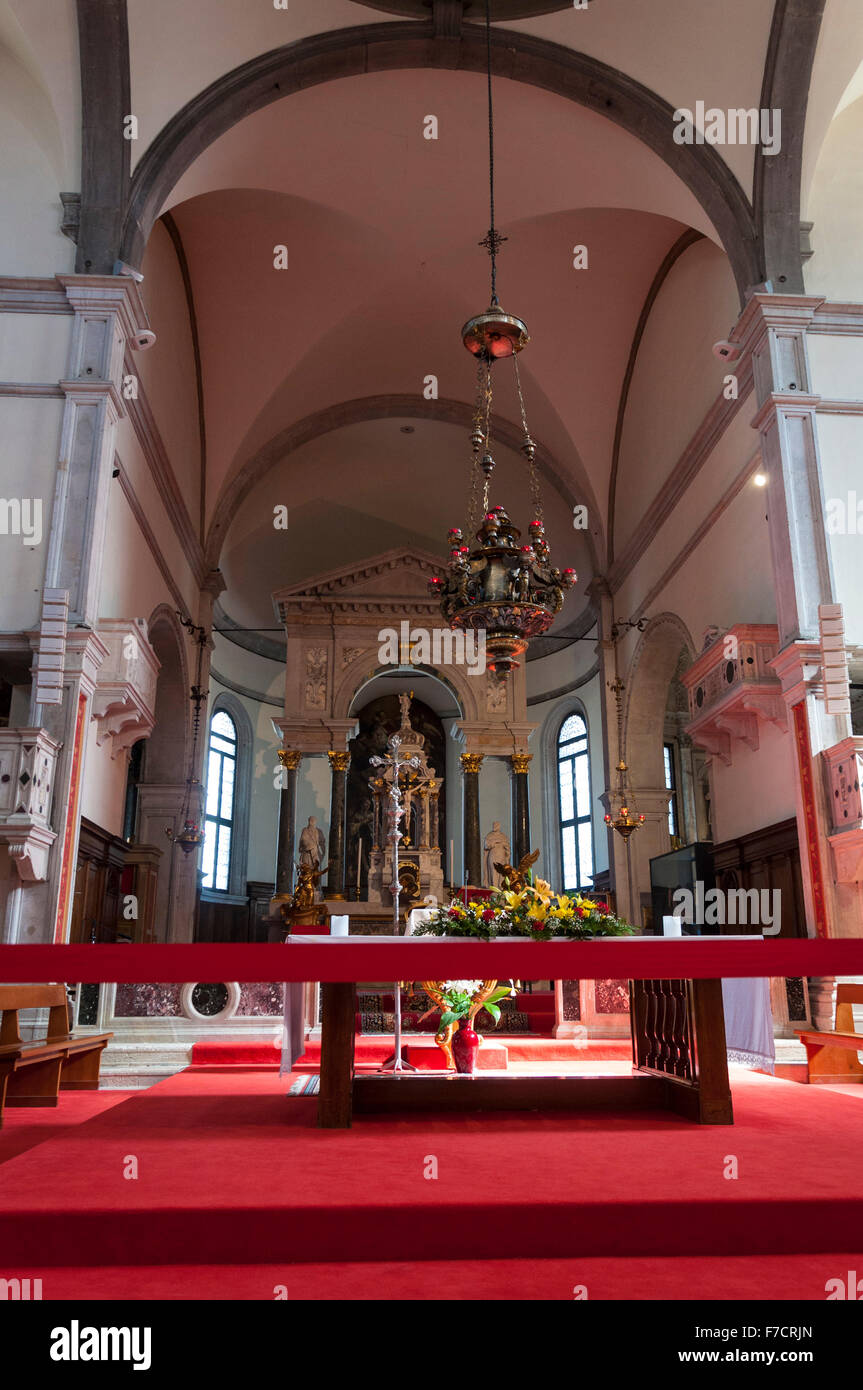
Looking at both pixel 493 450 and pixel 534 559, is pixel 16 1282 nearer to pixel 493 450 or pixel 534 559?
pixel 534 559

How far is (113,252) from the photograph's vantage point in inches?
373

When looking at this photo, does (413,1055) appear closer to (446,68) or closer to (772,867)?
(772,867)

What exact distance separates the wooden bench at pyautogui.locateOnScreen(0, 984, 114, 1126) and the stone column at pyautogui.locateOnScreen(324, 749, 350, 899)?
8554 mm

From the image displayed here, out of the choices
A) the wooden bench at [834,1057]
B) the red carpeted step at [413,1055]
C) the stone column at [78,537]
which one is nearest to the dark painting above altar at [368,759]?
the red carpeted step at [413,1055]

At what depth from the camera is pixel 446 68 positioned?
10695mm

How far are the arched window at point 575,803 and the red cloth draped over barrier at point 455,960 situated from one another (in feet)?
46.0

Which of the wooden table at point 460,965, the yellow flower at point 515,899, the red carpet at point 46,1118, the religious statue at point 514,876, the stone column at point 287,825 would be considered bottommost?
the red carpet at point 46,1118

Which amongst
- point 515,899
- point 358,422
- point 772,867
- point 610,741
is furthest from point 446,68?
point 515,899

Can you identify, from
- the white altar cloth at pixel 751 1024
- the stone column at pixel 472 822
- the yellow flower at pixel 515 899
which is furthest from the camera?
the stone column at pixel 472 822

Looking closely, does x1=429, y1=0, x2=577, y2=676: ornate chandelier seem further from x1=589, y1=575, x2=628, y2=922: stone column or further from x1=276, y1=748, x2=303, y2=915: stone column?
x1=276, y1=748, x2=303, y2=915: stone column

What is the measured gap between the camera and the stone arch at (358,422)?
15289 mm

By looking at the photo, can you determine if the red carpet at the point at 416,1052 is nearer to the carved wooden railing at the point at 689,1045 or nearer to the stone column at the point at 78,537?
the stone column at the point at 78,537
